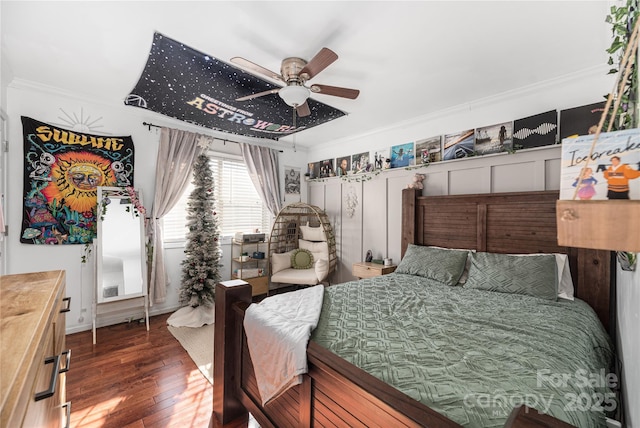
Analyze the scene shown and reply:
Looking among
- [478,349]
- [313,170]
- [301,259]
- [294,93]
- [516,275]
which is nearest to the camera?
[478,349]

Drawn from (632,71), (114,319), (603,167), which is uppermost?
(632,71)

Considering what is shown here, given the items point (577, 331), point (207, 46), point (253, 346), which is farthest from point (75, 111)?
point (577, 331)

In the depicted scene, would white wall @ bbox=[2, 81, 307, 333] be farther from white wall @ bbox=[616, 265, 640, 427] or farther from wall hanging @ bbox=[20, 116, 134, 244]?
white wall @ bbox=[616, 265, 640, 427]

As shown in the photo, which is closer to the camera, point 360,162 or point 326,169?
point 360,162

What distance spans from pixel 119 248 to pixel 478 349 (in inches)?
146

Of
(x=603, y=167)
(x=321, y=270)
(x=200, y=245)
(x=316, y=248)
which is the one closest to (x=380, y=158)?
(x=316, y=248)

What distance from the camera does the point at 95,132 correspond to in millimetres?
3332

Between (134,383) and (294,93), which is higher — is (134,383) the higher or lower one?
the lower one

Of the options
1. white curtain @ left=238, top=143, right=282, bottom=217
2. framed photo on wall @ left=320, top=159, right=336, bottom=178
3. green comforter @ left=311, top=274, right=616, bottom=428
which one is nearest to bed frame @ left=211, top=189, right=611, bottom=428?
green comforter @ left=311, top=274, right=616, bottom=428

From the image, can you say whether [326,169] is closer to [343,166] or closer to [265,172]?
[343,166]

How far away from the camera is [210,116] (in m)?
3.51

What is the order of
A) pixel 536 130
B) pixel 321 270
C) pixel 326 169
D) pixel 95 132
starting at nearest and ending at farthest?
pixel 536 130, pixel 95 132, pixel 321 270, pixel 326 169

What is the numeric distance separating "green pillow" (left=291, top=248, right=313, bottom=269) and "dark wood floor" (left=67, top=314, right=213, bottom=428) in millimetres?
2013

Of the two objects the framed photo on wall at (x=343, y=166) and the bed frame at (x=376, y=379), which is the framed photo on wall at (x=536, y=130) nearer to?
the bed frame at (x=376, y=379)
